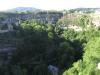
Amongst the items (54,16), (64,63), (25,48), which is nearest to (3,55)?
(25,48)

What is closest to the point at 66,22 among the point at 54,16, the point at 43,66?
the point at 54,16

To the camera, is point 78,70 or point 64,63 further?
point 64,63

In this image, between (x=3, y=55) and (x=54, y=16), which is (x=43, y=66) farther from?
(x=54, y=16)

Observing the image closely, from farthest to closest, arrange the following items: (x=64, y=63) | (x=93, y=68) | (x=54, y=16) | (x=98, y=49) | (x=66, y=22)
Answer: (x=54, y=16) → (x=66, y=22) → (x=64, y=63) → (x=98, y=49) → (x=93, y=68)

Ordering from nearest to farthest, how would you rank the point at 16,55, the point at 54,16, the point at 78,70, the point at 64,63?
the point at 78,70 < the point at 64,63 < the point at 16,55 < the point at 54,16

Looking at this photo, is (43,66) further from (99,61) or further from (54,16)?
(54,16)

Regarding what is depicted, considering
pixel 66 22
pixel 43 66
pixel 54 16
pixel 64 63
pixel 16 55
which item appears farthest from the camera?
pixel 54 16

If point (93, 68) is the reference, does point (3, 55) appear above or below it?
below

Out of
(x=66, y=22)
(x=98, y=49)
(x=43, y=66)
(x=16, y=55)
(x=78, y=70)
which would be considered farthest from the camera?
(x=66, y=22)

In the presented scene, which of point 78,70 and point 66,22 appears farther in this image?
point 66,22
